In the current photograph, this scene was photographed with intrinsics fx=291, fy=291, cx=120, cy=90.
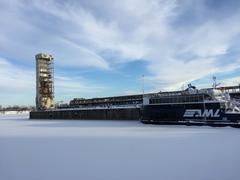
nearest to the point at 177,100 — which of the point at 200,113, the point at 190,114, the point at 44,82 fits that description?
the point at 190,114

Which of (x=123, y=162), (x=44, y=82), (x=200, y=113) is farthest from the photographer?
(x=44, y=82)

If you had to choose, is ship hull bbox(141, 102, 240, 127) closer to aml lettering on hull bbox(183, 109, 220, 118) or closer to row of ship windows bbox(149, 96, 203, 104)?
aml lettering on hull bbox(183, 109, 220, 118)

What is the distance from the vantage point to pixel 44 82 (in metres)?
79.3

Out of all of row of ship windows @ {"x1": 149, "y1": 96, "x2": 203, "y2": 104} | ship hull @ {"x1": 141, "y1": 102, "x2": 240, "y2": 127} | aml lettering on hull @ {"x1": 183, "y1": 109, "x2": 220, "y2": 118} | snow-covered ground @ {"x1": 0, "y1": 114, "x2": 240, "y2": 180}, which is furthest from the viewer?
row of ship windows @ {"x1": 149, "y1": 96, "x2": 203, "y2": 104}

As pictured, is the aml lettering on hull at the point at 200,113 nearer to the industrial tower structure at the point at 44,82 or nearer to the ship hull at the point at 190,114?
the ship hull at the point at 190,114

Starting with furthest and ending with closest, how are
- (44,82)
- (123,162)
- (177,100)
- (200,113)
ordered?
(44,82) → (177,100) → (200,113) → (123,162)

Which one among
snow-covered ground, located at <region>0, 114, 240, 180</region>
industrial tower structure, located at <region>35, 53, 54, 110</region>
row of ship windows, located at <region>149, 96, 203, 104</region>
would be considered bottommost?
snow-covered ground, located at <region>0, 114, 240, 180</region>

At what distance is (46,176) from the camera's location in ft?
31.4

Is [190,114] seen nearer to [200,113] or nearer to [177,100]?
[200,113]

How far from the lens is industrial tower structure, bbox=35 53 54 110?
257 feet

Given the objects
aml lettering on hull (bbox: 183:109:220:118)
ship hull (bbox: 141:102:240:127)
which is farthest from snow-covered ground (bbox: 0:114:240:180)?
aml lettering on hull (bbox: 183:109:220:118)

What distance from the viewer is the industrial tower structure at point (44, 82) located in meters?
78.4

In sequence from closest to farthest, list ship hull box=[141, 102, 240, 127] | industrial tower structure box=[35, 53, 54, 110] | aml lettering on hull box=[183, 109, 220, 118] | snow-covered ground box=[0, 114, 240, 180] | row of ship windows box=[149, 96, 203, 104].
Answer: snow-covered ground box=[0, 114, 240, 180] < ship hull box=[141, 102, 240, 127] < aml lettering on hull box=[183, 109, 220, 118] < row of ship windows box=[149, 96, 203, 104] < industrial tower structure box=[35, 53, 54, 110]

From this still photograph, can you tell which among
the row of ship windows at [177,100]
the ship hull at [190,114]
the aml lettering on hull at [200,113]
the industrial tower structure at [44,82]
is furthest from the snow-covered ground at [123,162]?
the industrial tower structure at [44,82]
